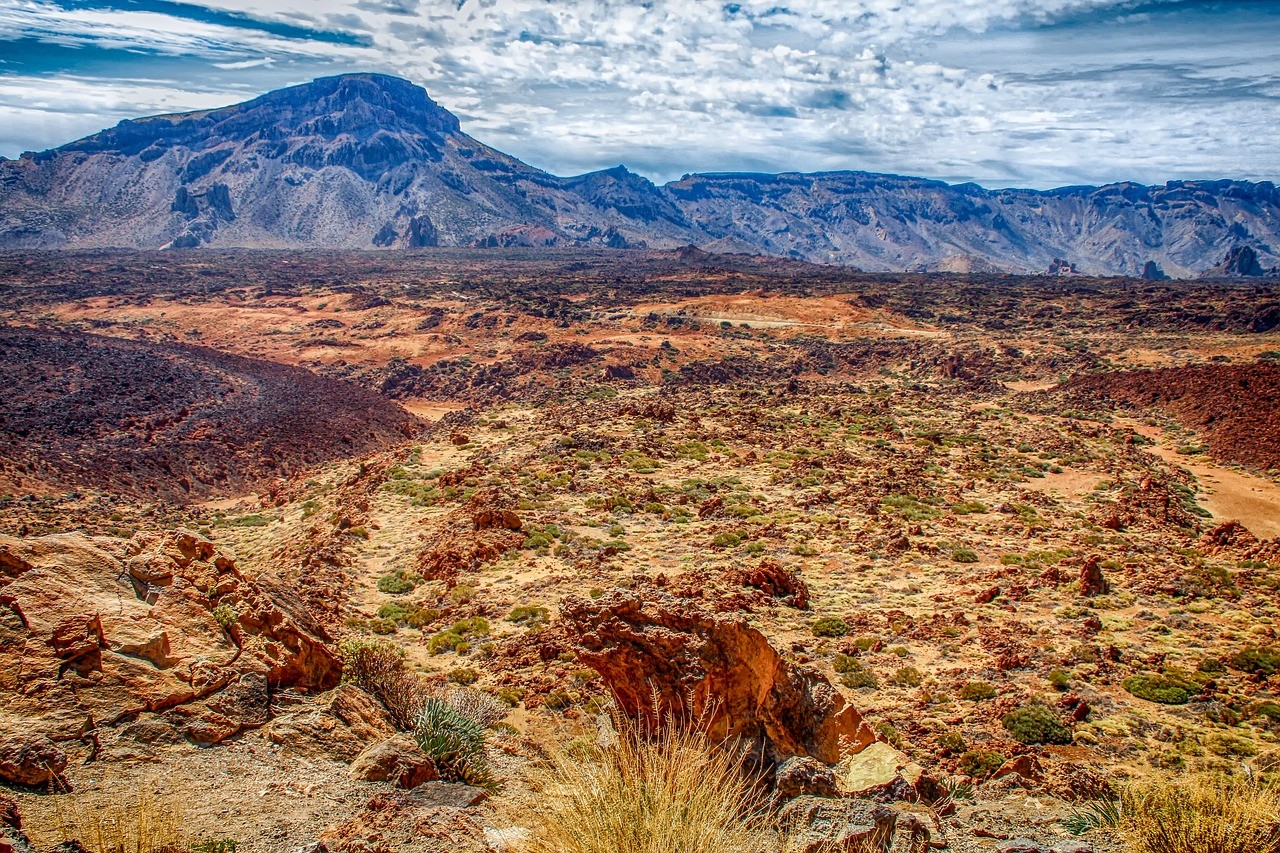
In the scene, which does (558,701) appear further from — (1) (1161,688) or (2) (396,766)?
(1) (1161,688)

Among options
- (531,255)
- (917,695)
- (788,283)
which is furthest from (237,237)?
(917,695)

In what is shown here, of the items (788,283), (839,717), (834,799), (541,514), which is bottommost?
(541,514)

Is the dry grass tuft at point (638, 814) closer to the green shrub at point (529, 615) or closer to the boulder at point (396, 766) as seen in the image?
the boulder at point (396, 766)

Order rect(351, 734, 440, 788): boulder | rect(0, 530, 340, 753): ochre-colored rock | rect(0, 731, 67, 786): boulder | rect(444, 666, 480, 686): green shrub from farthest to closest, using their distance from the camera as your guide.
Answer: rect(444, 666, 480, 686): green shrub → rect(351, 734, 440, 788): boulder → rect(0, 530, 340, 753): ochre-colored rock → rect(0, 731, 67, 786): boulder

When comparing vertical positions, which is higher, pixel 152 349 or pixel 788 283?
pixel 788 283

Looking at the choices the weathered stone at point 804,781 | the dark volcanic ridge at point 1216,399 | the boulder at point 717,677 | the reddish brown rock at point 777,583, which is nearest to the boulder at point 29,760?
the boulder at point 717,677

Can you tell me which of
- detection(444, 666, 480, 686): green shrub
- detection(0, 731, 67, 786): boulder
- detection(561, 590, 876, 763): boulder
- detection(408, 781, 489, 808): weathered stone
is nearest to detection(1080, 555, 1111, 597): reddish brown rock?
detection(561, 590, 876, 763): boulder

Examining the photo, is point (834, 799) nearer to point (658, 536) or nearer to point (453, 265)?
point (658, 536)

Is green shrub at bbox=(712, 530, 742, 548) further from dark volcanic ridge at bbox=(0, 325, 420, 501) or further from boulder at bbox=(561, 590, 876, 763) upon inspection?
dark volcanic ridge at bbox=(0, 325, 420, 501)
